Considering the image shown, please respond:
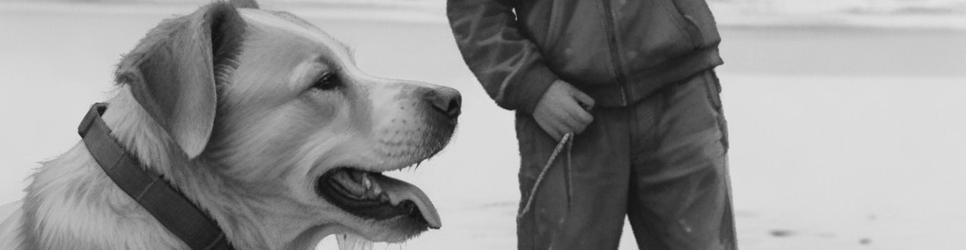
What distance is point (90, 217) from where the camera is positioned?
3.66 feet

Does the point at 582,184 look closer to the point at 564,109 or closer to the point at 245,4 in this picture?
the point at 564,109

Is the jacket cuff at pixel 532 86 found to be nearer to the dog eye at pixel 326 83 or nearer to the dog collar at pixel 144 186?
the dog eye at pixel 326 83

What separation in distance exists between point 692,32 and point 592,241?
252 millimetres

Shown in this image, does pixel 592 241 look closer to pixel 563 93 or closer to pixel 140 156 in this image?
pixel 563 93

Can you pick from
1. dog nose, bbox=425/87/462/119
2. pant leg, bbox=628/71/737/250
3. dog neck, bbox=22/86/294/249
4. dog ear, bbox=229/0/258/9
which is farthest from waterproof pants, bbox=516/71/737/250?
dog neck, bbox=22/86/294/249

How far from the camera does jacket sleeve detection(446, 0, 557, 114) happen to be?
4.54ft

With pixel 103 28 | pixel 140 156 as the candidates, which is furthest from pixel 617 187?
pixel 103 28

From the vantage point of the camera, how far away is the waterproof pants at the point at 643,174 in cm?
139

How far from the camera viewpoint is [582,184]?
141 cm

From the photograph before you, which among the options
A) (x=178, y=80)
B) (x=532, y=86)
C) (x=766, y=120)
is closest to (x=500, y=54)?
(x=532, y=86)

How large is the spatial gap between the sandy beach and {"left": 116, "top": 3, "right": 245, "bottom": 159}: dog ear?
2.63 ft

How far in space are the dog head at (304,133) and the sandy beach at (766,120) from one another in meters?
0.70

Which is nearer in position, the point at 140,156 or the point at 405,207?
the point at 140,156

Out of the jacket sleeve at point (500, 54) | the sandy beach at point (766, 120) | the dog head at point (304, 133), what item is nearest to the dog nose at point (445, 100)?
the dog head at point (304, 133)
